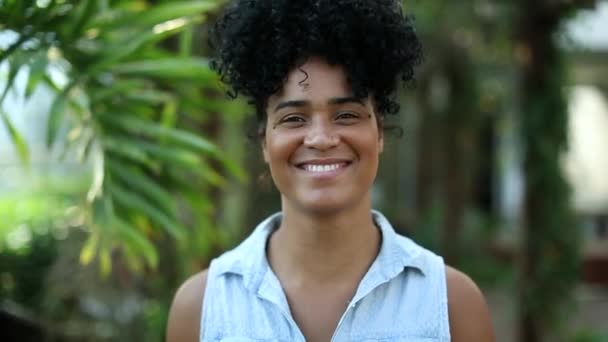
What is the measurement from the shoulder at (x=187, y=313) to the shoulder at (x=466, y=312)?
1.95 feet

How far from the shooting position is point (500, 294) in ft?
35.0

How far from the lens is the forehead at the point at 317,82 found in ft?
6.89

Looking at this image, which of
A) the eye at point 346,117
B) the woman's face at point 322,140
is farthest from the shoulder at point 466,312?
the eye at point 346,117

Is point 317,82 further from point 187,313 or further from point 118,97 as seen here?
point 118,97

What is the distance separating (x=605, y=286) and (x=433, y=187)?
306cm

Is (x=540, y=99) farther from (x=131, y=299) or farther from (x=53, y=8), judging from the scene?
(x=53, y=8)

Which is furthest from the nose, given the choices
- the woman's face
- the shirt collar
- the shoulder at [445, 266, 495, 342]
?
the shoulder at [445, 266, 495, 342]

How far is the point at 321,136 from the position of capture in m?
2.07

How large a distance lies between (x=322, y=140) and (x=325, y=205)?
15cm

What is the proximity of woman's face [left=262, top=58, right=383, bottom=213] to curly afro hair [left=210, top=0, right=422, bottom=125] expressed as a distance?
3 centimetres

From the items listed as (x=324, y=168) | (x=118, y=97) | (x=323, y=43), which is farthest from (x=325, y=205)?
(x=118, y=97)

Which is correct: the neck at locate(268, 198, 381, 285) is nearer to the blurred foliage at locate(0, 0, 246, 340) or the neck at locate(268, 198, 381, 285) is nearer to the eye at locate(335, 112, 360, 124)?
the eye at locate(335, 112, 360, 124)

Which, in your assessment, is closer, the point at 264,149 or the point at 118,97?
the point at 264,149

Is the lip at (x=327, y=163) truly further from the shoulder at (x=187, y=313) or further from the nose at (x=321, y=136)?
the shoulder at (x=187, y=313)
